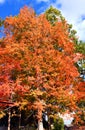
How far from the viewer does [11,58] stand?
3262cm

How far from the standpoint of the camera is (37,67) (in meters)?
31.8

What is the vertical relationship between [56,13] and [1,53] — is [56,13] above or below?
above

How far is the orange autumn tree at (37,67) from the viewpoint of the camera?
31516 mm

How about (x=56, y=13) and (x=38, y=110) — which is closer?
(x=38, y=110)

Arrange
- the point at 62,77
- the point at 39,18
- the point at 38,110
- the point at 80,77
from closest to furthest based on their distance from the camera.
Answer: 1. the point at 38,110
2. the point at 62,77
3. the point at 39,18
4. the point at 80,77

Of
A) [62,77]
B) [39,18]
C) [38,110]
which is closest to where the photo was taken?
[38,110]

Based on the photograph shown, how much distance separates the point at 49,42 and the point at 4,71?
6306mm

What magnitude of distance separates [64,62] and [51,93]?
396 cm

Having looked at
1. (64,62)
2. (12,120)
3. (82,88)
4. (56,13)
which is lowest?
(12,120)

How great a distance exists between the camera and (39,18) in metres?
35.4

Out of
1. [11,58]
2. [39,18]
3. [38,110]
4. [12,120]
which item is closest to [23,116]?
[12,120]

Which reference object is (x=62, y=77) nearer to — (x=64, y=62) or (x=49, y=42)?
(x=64, y=62)

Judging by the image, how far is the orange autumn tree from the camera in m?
31.5

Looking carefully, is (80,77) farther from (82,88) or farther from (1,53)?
(1,53)
